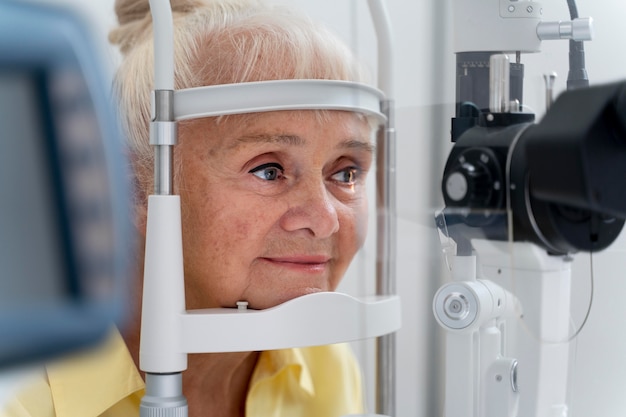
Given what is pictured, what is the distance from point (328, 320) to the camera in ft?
3.41

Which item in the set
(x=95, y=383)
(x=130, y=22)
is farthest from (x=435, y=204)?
(x=130, y=22)

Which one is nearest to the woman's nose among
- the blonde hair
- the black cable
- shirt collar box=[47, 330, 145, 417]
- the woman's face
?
the woman's face

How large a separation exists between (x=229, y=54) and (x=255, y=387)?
0.55 meters

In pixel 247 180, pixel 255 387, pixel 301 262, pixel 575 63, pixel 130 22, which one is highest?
pixel 130 22

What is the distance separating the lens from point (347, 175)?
1.15 metres

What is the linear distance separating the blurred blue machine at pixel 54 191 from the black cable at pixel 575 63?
442 millimetres

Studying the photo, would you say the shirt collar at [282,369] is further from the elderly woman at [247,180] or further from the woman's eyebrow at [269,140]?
the woman's eyebrow at [269,140]

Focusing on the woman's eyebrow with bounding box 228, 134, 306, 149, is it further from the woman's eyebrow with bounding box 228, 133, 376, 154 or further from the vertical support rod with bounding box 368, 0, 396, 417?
the vertical support rod with bounding box 368, 0, 396, 417

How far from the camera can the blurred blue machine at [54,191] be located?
327mm

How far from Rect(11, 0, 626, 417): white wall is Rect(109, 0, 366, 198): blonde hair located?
157mm

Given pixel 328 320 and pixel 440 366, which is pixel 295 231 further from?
pixel 440 366

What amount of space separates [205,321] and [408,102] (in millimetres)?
362

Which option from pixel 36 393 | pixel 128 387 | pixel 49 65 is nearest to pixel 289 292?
pixel 128 387

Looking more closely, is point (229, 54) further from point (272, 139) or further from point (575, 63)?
point (575, 63)
